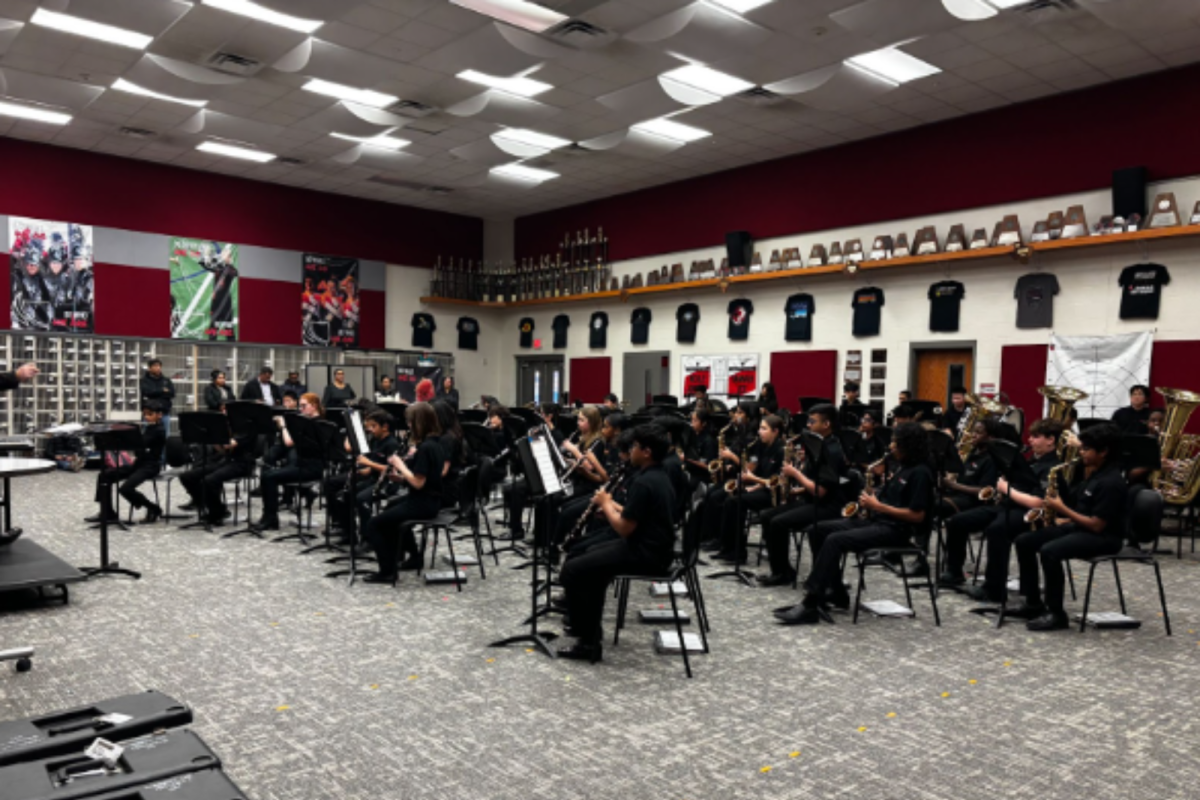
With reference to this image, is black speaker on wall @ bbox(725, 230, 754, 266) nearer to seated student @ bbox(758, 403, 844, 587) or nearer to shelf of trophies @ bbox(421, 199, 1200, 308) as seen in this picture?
shelf of trophies @ bbox(421, 199, 1200, 308)

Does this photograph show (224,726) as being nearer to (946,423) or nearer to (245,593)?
(245,593)

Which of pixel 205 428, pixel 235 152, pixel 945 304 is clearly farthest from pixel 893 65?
pixel 235 152

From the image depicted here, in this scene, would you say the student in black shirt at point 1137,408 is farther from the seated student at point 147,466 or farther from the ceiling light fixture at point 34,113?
the ceiling light fixture at point 34,113

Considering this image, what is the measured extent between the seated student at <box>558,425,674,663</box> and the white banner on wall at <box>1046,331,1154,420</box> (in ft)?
25.8

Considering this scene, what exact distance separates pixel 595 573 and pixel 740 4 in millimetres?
6355

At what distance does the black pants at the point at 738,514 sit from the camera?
6695mm

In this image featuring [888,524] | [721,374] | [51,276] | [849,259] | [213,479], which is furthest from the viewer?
[721,374]

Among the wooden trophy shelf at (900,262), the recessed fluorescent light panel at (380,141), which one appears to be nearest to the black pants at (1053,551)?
the wooden trophy shelf at (900,262)

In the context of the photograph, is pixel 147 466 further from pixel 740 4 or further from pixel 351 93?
pixel 740 4

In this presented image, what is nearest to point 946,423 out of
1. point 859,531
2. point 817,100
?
point 817,100

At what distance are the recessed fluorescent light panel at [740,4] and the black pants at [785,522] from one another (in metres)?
5.07

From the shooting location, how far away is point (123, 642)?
4.73 meters

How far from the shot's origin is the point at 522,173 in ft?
49.4

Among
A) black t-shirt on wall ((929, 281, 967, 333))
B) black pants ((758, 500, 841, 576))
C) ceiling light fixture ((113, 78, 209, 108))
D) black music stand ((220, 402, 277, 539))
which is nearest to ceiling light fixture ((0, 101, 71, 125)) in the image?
ceiling light fixture ((113, 78, 209, 108))
